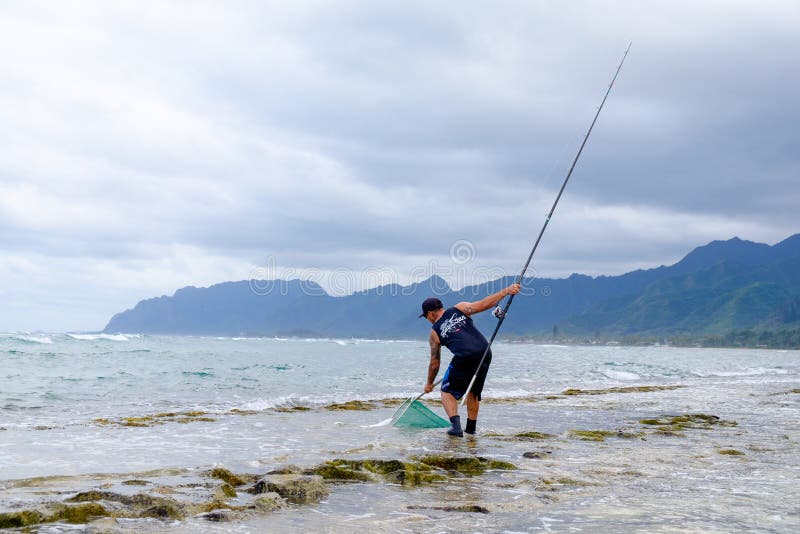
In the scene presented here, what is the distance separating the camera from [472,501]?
6051 millimetres

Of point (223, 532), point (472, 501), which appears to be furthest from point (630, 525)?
point (223, 532)

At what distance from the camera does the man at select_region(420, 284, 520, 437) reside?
35.4ft

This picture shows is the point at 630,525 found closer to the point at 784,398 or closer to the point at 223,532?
the point at 223,532

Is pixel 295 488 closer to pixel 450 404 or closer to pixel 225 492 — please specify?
pixel 225 492

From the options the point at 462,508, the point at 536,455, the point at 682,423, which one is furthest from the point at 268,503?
the point at 682,423

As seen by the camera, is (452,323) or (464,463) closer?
(464,463)

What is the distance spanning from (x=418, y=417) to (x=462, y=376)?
1613 millimetres

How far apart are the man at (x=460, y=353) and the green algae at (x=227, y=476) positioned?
177 inches

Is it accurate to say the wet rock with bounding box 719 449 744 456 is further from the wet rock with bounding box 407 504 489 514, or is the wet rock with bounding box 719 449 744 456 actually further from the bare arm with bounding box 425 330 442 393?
the wet rock with bounding box 407 504 489 514

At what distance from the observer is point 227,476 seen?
273 inches

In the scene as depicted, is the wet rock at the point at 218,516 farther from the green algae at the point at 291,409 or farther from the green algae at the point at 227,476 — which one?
the green algae at the point at 291,409

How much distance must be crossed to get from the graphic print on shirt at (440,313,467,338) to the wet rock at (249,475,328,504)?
15.7 ft

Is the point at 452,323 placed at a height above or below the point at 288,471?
above

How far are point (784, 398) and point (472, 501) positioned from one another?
19.3 meters
